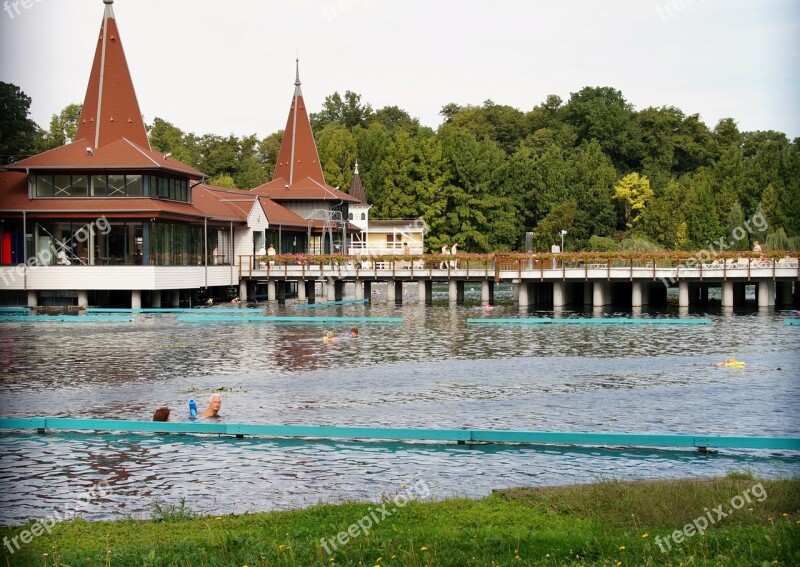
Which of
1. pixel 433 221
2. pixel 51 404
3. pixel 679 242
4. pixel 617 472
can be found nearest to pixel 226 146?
pixel 433 221

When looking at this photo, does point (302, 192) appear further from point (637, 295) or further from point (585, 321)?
point (585, 321)

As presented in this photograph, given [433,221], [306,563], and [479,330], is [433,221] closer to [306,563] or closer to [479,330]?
[479,330]

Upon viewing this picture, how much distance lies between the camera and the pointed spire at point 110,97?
209 ft

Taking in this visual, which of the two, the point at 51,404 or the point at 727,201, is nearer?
the point at 51,404

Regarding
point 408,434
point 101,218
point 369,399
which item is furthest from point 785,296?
point 408,434

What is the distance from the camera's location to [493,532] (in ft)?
44.5

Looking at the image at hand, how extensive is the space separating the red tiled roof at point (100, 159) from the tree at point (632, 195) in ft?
179

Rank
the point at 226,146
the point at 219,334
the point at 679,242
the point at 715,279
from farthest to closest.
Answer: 1. the point at 226,146
2. the point at 679,242
3. the point at 715,279
4. the point at 219,334

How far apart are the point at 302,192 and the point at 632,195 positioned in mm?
34895

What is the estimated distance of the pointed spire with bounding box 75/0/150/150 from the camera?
209ft

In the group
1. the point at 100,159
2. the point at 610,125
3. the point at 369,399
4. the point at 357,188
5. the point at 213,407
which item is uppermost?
the point at 610,125

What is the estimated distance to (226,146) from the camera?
12938cm

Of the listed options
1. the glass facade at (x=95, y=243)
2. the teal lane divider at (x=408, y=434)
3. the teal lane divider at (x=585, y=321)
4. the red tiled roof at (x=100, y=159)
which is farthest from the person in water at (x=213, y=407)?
the red tiled roof at (x=100, y=159)

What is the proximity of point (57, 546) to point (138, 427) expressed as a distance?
966cm
